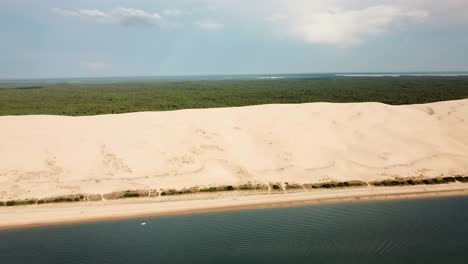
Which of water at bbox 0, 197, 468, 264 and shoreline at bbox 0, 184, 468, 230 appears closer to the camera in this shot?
water at bbox 0, 197, 468, 264

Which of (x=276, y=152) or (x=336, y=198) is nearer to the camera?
(x=336, y=198)

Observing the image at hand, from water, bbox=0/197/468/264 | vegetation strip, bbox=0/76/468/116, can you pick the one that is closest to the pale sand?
water, bbox=0/197/468/264

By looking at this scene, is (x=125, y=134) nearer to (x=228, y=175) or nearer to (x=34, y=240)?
(x=228, y=175)

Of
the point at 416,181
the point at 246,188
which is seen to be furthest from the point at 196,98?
the point at 416,181

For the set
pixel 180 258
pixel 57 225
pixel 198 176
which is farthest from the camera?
pixel 198 176

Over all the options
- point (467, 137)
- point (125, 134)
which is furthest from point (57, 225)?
point (467, 137)

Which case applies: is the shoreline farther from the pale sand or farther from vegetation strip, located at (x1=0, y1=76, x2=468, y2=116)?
vegetation strip, located at (x1=0, y1=76, x2=468, y2=116)

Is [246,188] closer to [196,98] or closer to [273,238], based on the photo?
[273,238]
